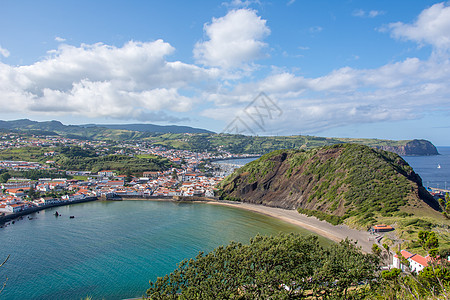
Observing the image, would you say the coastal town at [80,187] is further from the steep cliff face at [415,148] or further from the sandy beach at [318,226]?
the steep cliff face at [415,148]

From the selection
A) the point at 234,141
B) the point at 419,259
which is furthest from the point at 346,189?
the point at 234,141

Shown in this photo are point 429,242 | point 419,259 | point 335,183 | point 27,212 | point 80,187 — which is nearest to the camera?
point 429,242

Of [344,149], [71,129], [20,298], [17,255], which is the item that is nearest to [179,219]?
[17,255]

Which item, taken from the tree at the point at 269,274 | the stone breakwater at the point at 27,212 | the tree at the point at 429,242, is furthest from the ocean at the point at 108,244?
the tree at the point at 429,242

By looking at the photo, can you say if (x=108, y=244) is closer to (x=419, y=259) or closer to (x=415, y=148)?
(x=419, y=259)

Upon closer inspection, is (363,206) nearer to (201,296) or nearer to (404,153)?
(201,296)

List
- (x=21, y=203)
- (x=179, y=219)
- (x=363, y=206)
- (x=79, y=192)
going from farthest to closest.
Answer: (x=79, y=192)
(x=21, y=203)
(x=179, y=219)
(x=363, y=206)
